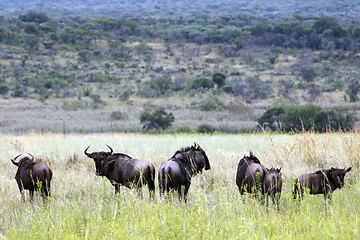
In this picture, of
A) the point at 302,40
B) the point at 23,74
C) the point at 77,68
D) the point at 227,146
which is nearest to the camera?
the point at 227,146

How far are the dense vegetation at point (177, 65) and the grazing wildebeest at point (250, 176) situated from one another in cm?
2442

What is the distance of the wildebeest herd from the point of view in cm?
552

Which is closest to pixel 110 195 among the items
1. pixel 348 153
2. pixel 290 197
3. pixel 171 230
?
pixel 171 230

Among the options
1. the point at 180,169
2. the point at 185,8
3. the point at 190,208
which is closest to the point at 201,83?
the point at 180,169

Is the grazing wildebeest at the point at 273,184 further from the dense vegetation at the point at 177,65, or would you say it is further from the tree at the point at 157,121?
the dense vegetation at the point at 177,65

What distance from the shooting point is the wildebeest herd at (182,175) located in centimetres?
552

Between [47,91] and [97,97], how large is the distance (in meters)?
5.24

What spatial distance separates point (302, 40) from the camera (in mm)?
60781

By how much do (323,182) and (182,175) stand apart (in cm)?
188

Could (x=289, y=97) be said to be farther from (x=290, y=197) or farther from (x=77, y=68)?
(x=290, y=197)

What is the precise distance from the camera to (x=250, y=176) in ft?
18.3

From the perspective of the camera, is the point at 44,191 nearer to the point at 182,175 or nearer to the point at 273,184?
the point at 182,175

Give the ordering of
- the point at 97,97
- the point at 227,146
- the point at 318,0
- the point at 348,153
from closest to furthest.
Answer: the point at 348,153, the point at 227,146, the point at 97,97, the point at 318,0

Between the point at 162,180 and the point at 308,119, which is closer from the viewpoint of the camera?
the point at 162,180
